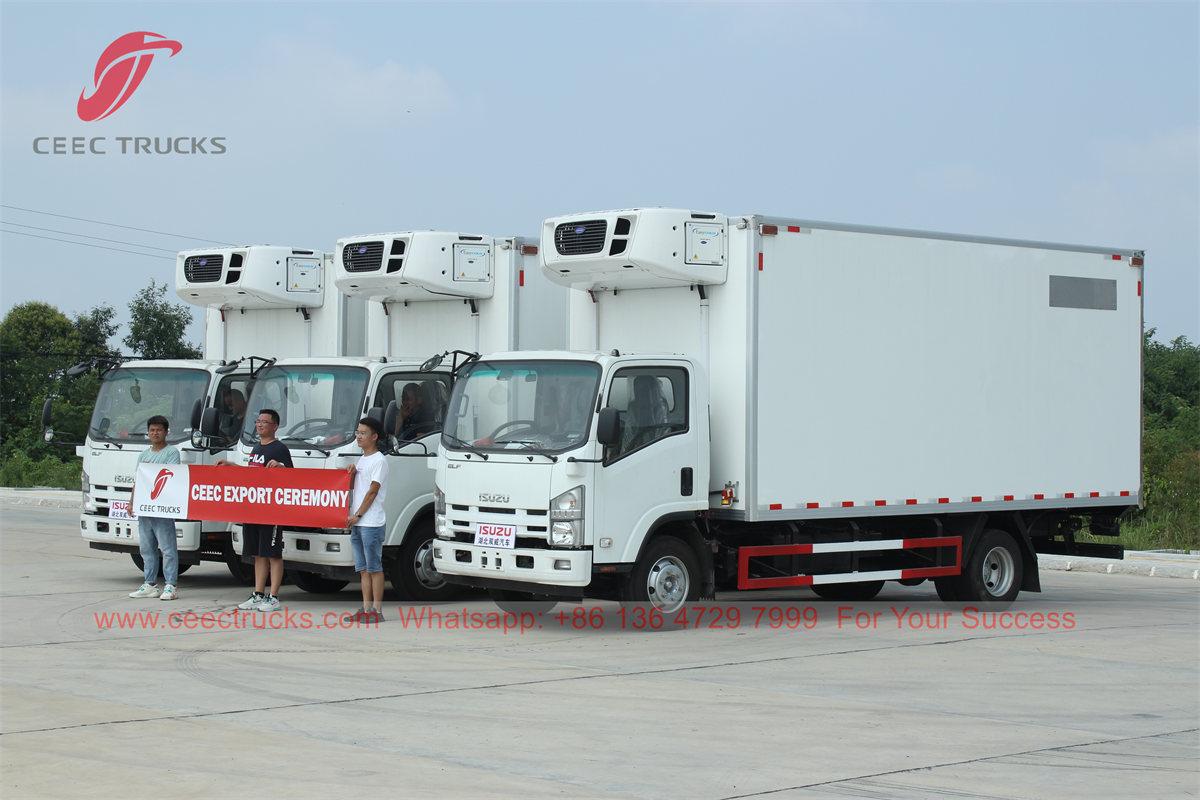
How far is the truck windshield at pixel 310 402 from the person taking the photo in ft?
49.2

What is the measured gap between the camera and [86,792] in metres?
7.27

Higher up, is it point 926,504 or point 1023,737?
point 926,504

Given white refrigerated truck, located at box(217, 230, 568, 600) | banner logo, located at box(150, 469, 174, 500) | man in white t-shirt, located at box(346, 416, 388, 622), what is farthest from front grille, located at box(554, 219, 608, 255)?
banner logo, located at box(150, 469, 174, 500)

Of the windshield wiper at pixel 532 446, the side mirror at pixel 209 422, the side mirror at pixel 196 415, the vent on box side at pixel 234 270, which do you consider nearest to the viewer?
the windshield wiper at pixel 532 446

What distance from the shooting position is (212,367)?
16.6 meters

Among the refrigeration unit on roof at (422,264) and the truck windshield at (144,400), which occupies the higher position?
the refrigeration unit on roof at (422,264)

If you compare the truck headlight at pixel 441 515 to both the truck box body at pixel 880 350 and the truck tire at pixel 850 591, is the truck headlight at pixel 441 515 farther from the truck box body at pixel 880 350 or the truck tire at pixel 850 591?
the truck tire at pixel 850 591

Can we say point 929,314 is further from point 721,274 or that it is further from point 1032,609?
point 1032,609

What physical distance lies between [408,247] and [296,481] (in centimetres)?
291

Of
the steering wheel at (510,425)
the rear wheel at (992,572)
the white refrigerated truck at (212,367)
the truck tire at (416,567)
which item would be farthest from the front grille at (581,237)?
the rear wheel at (992,572)

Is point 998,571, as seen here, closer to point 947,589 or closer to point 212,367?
point 947,589

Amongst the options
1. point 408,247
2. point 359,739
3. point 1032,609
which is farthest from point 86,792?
point 1032,609

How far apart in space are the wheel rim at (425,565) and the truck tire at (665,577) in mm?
2711

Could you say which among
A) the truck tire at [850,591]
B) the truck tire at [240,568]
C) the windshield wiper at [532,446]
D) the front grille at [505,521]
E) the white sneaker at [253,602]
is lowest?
the truck tire at [850,591]
